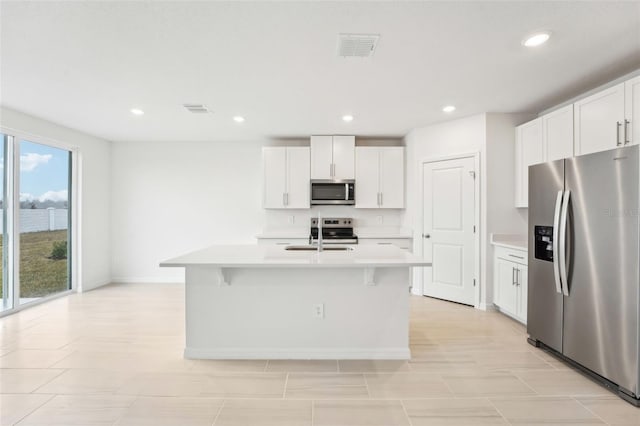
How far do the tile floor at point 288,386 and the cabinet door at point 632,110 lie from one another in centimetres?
182

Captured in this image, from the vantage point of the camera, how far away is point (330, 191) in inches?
198

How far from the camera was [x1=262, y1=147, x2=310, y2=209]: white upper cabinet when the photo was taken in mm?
5082

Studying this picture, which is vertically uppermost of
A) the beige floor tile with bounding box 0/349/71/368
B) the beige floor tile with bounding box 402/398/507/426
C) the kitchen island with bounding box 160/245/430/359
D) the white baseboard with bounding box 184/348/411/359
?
the kitchen island with bounding box 160/245/430/359

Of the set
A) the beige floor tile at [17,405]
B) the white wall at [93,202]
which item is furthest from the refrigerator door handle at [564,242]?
the white wall at [93,202]

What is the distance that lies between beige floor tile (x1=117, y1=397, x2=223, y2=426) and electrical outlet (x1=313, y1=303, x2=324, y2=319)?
931mm

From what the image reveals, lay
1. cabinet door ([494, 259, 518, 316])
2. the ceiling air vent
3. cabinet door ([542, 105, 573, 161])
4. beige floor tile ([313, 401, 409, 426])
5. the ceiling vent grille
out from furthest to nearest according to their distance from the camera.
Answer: the ceiling vent grille, cabinet door ([494, 259, 518, 316]), cabinet door ([542, 105, 573, 161]), the ceiling air vent, beige floor tile ([313, 401, 409, 426])

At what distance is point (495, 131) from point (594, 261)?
2133mm

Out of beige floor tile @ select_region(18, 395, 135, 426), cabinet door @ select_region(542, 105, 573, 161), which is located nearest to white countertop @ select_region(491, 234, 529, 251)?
cabinet door @ select_region(542, 105, 573, 161)

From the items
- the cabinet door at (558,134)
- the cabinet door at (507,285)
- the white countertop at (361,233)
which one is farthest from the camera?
the white countertop at (361,233)

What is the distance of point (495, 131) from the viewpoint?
3973mm

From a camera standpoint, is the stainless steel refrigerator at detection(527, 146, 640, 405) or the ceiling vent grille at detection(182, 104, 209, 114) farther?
the ceiling vent grille at detection(182, 104, 209, 114)

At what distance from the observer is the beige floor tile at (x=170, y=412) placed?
191 cm

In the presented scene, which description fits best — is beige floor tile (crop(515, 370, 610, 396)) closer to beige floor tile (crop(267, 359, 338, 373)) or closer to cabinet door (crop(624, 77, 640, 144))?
beige floor tile (crop(267, 359, 338, 373))

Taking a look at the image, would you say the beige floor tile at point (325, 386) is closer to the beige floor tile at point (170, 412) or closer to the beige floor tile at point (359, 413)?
the beige floor tile at point (359, 413)
